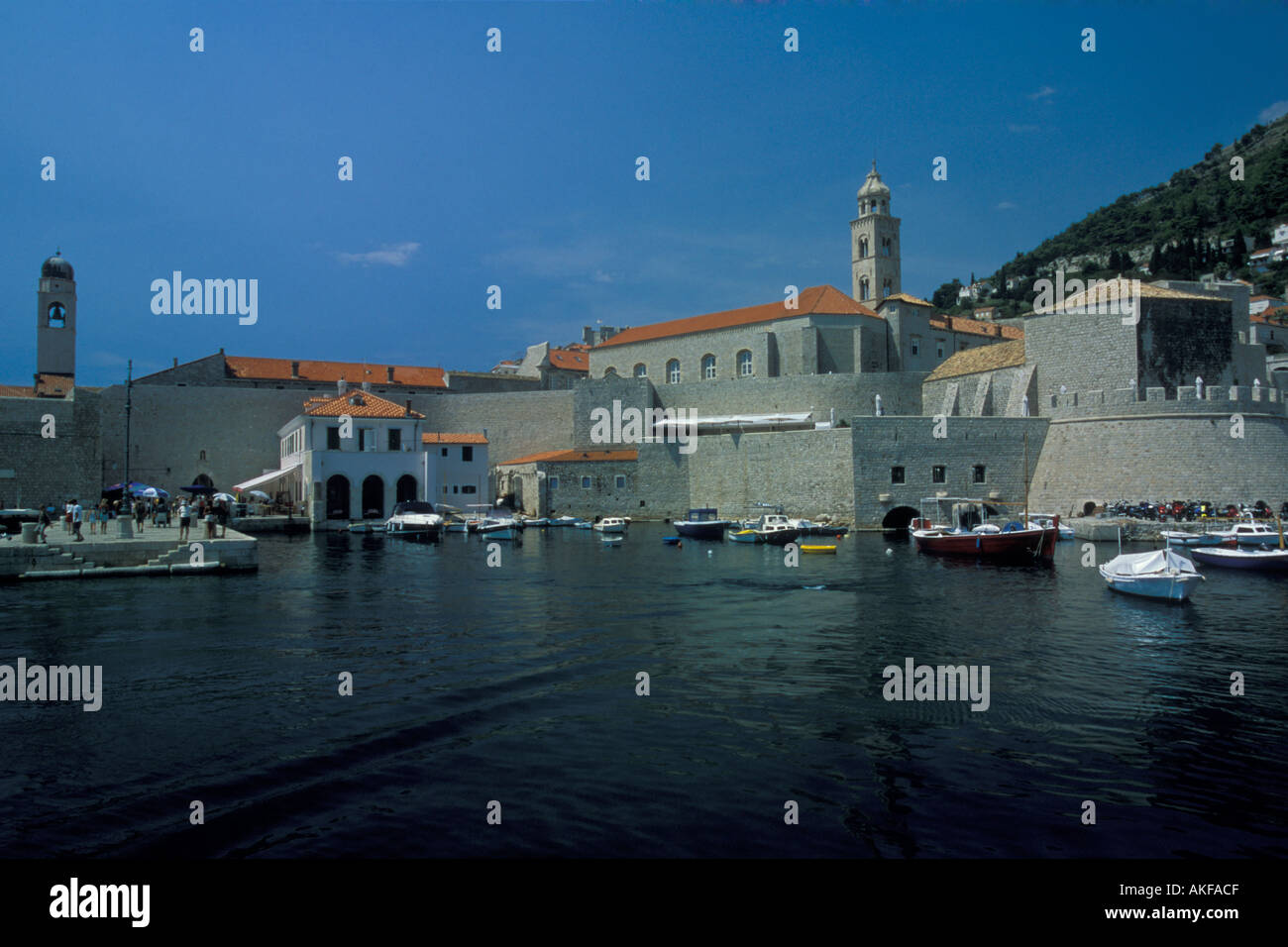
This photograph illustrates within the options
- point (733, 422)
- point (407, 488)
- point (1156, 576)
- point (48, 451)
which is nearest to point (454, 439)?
point (407, 488)

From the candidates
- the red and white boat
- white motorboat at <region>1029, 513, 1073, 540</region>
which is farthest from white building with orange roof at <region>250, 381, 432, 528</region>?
white motorboat at <region>1029, 513, 1073, 540</region>

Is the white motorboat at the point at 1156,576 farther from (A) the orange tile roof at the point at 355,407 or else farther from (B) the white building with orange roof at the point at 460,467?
(B) the white building with orange roof at the point at 460,467

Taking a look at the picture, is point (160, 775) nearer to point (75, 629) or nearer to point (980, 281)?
point (75, 629)

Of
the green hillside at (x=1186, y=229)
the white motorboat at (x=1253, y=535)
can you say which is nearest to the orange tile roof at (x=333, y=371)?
the white motorboat at (x=1253, y=535)

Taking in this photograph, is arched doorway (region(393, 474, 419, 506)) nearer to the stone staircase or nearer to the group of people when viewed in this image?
the group of people

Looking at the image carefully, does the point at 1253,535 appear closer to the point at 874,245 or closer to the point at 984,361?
the point at 984,361

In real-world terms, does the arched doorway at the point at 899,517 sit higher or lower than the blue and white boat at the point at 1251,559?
higher

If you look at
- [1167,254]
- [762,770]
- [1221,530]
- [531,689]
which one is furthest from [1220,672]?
[1167,254]
